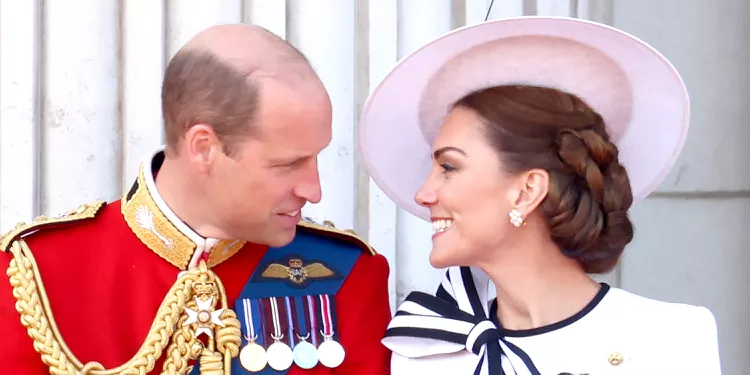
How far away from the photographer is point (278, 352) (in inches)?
72.6

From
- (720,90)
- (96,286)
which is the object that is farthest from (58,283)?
(720,90)

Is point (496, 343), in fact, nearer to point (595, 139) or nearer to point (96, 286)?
point (595, 139)

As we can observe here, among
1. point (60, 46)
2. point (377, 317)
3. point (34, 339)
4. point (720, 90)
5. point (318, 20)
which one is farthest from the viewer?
point (720, 90)

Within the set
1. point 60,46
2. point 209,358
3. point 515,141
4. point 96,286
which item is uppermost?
point 60,46

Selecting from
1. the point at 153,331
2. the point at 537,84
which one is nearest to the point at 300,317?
the point at 153,331

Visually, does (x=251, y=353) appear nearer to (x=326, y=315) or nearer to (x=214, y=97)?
(x=326, y=315)

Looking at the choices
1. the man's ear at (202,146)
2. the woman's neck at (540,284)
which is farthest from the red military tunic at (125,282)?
the woman's neck at (540,284)

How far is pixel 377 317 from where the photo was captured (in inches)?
77.9

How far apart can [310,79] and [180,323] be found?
47cm

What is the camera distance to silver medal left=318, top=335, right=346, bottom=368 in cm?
186

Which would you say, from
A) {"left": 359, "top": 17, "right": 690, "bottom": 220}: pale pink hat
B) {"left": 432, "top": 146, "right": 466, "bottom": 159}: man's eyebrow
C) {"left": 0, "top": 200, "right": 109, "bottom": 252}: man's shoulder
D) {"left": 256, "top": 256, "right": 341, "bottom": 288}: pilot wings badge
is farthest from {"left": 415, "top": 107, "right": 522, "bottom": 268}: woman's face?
{"left": 0, "top": 200, "right": 109, "bottom": 252}: man's shoulder

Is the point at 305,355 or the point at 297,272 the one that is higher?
the point at 297,272

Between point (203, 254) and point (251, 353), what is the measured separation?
19 cm

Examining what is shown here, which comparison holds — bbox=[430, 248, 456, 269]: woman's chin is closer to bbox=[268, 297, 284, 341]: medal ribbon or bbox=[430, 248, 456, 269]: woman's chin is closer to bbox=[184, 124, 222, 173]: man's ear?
bbox=[268, 297, 284, 341]: medal ribbon
